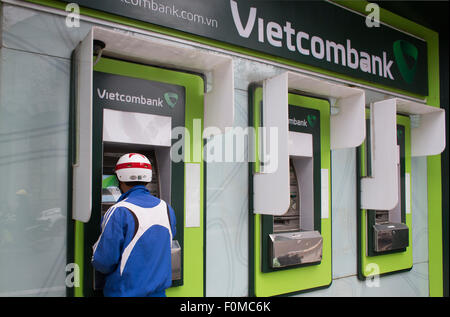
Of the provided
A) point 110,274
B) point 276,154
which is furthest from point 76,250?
point 276,154

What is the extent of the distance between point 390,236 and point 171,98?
8.89ft

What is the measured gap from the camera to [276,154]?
2.78m

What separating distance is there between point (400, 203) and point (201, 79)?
2.69m

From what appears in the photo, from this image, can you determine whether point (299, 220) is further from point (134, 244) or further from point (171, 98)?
point (134, 244)

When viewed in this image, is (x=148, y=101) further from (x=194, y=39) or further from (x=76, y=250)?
(x=76, y=250)

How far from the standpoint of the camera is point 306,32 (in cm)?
336

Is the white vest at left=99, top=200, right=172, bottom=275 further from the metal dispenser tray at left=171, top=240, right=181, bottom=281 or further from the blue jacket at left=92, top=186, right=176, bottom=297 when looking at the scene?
the metal dispenser tray at left=171, top=240, right=181, bottom=281

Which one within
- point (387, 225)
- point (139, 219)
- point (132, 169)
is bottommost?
point (387, 225)

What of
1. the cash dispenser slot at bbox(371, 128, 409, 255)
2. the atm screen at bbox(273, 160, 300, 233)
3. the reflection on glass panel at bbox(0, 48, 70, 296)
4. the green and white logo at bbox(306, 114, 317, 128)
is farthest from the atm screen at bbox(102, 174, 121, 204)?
the cash dispenser slot at bbox(371, 128, 409, 255)

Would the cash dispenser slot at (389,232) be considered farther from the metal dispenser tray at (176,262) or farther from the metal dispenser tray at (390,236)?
the metal dispenser tray at (176,262)

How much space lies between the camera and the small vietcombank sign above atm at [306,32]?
8.57 ft

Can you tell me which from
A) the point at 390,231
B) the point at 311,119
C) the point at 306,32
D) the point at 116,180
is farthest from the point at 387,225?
the point at 116,180

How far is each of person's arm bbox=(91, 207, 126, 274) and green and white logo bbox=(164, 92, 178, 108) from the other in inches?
35.0

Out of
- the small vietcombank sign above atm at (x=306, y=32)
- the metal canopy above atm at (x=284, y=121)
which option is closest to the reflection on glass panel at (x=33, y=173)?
the small vietcombank sign above atm at (x=306, y=32)
